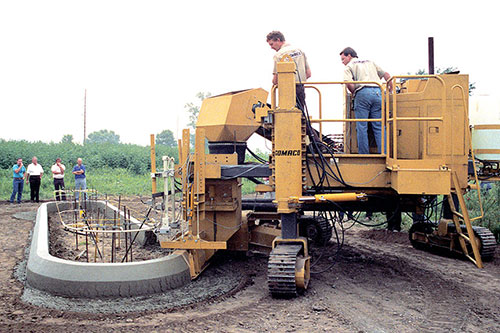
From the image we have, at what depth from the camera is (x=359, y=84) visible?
7309mm

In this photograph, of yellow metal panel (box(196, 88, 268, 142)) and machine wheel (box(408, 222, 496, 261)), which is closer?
yellow metal panel (box(196, 88, 268, 142))

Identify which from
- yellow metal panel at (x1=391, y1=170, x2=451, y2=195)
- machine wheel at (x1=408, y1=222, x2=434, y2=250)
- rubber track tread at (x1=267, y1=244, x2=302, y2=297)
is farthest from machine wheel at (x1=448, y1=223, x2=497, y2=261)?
rubber track tread at (x1=267, y1=244, x2=302, y2=297)

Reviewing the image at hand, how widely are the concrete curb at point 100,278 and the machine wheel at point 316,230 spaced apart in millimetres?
4226

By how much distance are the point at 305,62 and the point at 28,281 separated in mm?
4983

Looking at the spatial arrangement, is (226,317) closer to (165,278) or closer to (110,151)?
(165,278)

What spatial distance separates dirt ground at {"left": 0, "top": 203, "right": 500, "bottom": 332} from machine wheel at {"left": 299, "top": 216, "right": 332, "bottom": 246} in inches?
67.7

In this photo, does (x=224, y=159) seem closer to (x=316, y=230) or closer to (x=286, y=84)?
(x=286, y=84)

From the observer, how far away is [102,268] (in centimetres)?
605

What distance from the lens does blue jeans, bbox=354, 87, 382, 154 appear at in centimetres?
709

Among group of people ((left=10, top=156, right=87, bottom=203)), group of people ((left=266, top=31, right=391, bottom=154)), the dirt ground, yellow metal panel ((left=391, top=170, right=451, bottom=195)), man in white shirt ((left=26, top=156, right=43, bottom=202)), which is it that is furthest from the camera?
man in white shirt ((left=26, top=156, right=43, bottom=202))

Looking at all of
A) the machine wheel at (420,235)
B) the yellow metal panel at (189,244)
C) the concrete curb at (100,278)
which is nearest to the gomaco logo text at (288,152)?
the yellow metal panel at (189,244)

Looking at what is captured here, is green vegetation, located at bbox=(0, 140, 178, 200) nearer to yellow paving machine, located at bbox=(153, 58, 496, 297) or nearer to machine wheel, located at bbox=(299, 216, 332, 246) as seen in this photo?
machine wheel, located at bbox=(299, 216, 332, 246)

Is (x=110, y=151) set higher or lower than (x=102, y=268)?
higher

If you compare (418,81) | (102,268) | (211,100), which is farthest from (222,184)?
(418,81)
